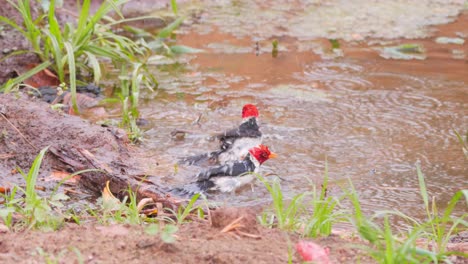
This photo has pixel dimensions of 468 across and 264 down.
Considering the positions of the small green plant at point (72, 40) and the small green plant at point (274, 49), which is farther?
the small green plant at point (274, 49)

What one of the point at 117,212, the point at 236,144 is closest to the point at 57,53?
the point at 236,144

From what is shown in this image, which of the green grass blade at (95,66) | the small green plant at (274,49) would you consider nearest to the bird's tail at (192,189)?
the green grass blade at (95,66)

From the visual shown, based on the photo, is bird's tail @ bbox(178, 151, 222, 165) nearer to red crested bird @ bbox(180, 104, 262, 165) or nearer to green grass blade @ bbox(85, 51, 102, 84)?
red crested bird @ bbox(180, 104, 262, 165)

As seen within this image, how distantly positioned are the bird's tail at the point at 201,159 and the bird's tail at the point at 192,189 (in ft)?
1.64

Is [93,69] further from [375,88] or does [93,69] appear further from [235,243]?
[235,243]

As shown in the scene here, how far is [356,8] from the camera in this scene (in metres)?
10.7

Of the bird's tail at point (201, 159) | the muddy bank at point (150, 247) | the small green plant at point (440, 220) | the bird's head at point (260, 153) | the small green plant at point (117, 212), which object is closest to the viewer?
the muddy bank at point (150, 247)

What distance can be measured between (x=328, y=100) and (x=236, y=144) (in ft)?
5.57

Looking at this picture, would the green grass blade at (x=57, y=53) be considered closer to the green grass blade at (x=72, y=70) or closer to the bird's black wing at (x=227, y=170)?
the green grass blade at (x=72, y=70)

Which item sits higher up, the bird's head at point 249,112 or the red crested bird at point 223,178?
the bird's head at point 249,112

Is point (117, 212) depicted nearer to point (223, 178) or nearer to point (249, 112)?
point (223, 178)

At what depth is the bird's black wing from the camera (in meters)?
5.07

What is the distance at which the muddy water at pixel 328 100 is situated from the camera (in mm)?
5430

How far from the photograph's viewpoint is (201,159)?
5.63 metres
